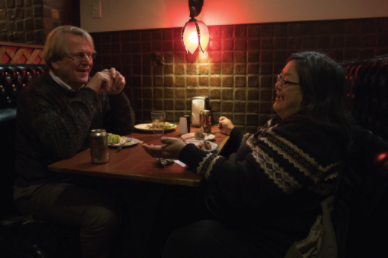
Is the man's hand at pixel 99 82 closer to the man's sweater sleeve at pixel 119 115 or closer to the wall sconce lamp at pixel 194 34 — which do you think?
the man's sweater sleeve at pixel 119 115

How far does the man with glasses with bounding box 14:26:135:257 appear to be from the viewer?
140 centimetres

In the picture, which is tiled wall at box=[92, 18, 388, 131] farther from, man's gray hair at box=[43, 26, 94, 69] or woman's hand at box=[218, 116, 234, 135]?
man's gray hair at box=[43, 26, 94, 69]

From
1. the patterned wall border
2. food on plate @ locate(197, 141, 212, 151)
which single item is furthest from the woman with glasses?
the patterned wall border

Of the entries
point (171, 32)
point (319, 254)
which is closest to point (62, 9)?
point (171, 32)

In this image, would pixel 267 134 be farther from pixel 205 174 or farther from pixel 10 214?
pixel 10 214

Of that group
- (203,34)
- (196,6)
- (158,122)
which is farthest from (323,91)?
(196,6)

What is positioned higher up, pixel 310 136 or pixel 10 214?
pixel 310 136

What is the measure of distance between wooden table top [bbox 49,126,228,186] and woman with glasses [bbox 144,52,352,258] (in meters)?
0.09

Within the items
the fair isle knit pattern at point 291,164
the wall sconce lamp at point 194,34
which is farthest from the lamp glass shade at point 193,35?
the fair isle knit pattern at point 291,164

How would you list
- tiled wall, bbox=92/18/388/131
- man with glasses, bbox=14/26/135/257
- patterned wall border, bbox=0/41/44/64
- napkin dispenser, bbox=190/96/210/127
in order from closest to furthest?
1. man with glasses, bbox=14/26/135/257
2. tiled wall, bbox=92/18/388/131
3. patterned wall border, bbox=0/41/44/64
4. napkin dispenser, bbox=190/96/210/127

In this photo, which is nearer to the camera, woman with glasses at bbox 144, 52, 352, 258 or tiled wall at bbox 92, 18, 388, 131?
woman with glasses at bbox 144, 52, 352, 258

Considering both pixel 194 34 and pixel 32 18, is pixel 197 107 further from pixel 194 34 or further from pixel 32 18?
pixel 32 18

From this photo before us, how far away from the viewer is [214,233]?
1.24 m

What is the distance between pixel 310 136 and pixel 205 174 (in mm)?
466
